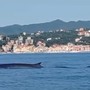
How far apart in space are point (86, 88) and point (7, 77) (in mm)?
17794

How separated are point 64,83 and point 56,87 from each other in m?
4.79

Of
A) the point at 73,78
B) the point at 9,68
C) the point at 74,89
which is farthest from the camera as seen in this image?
the point at 9,68

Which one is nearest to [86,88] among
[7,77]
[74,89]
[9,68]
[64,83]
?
[74,89]

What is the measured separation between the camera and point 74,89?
62844 mm

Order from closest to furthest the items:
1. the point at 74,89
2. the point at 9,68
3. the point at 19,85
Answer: the point at 74,89, the point at 19,85, the point at 9,68

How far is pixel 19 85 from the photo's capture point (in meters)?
67.2

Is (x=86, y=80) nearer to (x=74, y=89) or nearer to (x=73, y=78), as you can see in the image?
(x=73, y=78)

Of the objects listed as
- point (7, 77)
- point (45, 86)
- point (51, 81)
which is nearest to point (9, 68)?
point (7, 77)

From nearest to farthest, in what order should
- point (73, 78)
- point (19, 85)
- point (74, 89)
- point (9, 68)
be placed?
point (74, 89) → point (19, 85) → point (73, 78) → point (9, 68)

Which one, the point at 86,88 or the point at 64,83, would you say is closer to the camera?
the point at 86,88

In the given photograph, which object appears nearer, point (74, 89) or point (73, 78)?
point (74, 89)

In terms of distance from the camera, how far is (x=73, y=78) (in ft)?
252

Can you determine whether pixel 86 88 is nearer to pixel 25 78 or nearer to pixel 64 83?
pixel 64 83

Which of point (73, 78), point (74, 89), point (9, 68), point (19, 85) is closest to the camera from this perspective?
point (74, 89)
